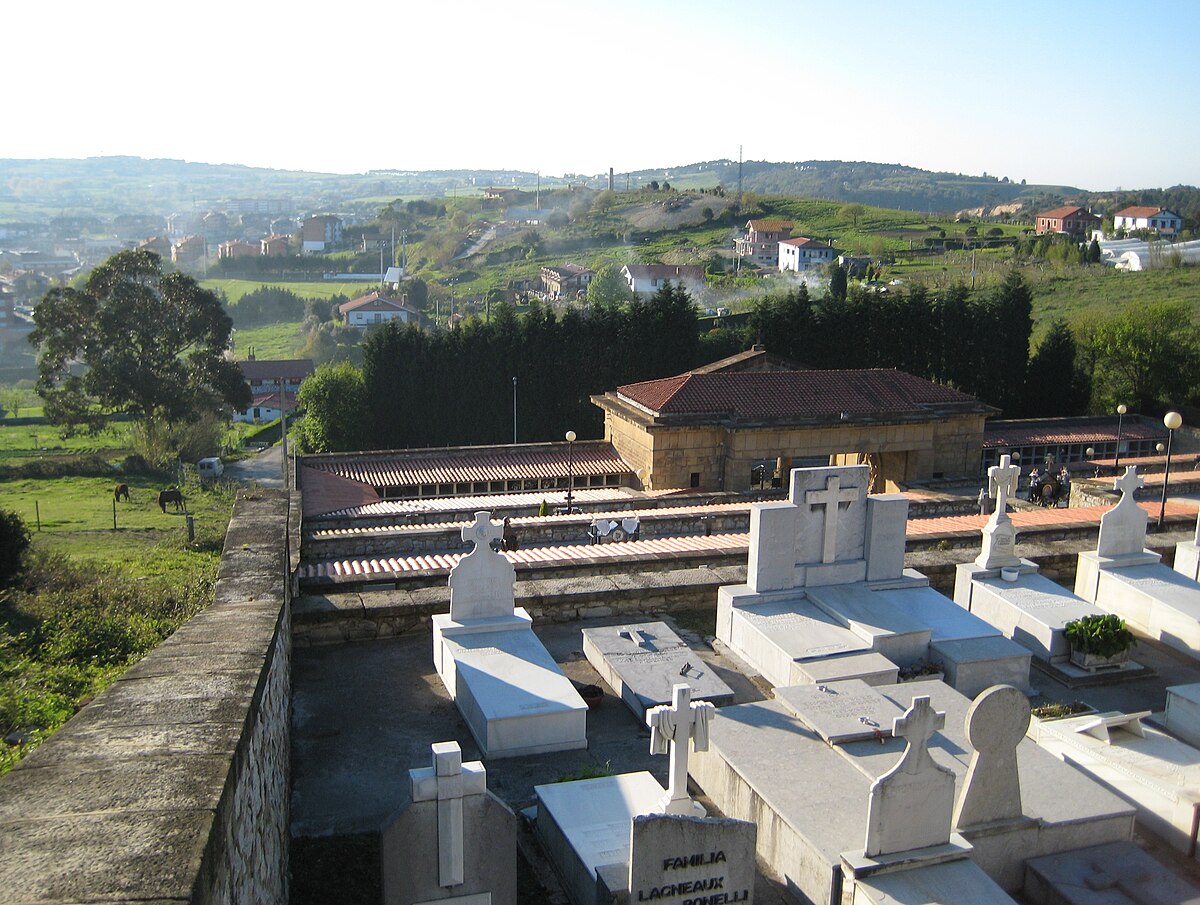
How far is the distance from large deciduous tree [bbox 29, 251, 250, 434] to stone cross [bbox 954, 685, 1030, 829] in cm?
4558

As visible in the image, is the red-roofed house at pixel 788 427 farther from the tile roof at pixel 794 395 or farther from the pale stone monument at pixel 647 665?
the pale stone monument at pixel 647 665

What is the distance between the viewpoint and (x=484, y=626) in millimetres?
10469

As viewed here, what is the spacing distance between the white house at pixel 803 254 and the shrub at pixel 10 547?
312ft

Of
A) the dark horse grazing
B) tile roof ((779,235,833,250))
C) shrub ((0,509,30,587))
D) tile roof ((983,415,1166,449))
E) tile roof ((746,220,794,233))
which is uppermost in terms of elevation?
tile roof ((746,220,794,233))

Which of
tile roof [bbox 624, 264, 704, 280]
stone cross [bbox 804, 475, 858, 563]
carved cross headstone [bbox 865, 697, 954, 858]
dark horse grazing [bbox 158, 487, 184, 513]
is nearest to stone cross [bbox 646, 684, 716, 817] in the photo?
carved cross headstone [bbox 865, 697, 954, 858]

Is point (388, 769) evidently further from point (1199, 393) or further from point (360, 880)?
point (1199, 393)

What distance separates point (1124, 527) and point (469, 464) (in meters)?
18.0

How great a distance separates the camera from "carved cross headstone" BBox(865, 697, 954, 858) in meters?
6.75

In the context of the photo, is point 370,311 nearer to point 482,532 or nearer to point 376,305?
point 376,305

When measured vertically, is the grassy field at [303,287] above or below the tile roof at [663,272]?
below

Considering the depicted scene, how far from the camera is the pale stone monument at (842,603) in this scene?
10609mm

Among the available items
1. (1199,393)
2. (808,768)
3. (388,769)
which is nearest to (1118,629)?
(808,768)

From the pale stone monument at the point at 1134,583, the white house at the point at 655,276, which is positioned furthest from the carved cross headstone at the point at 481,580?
the white house at the point at 655,276

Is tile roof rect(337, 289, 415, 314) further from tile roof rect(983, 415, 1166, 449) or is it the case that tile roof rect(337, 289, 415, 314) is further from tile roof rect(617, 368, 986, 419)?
tile roof rect(617, 368, 986, 419)
